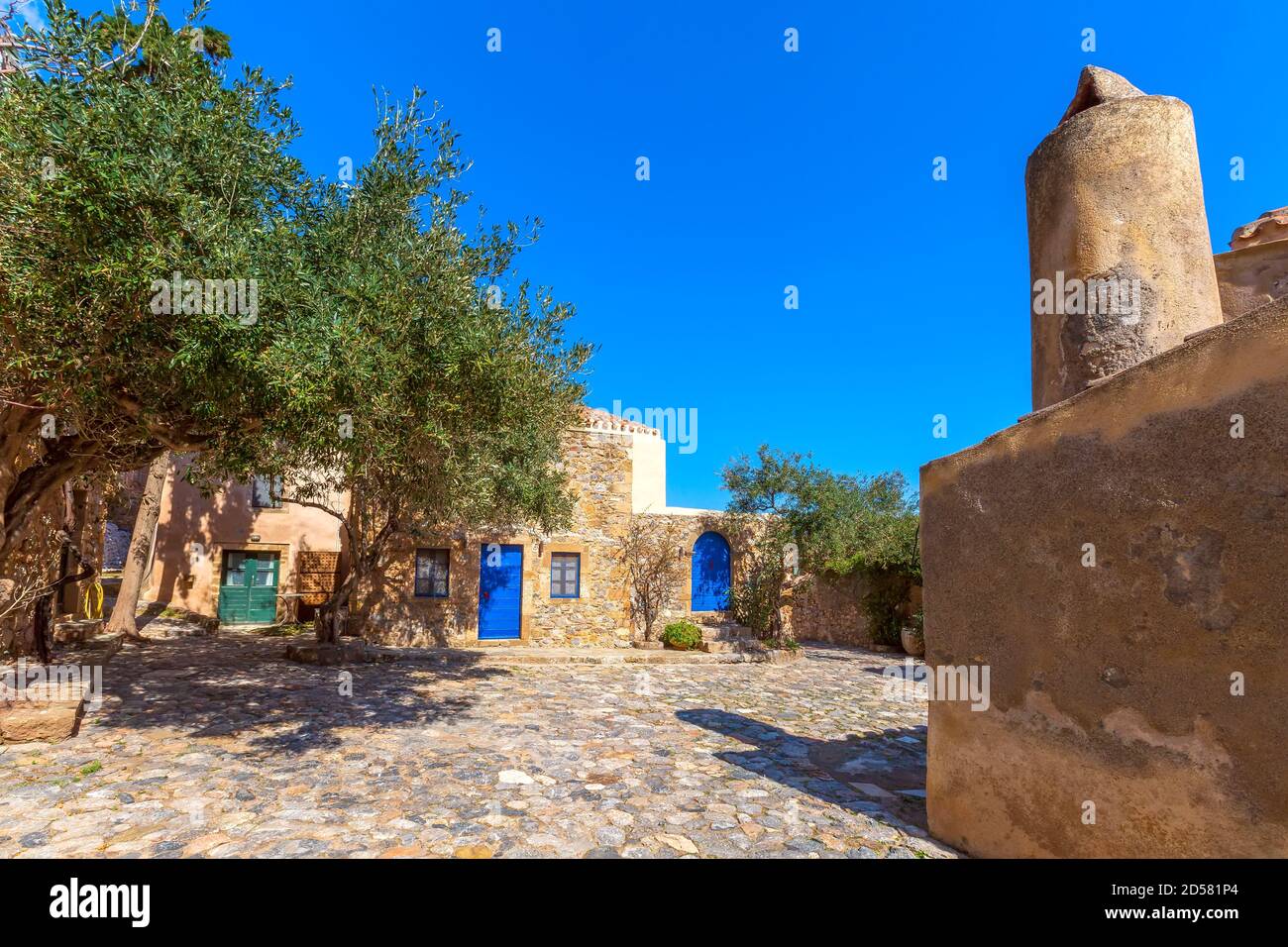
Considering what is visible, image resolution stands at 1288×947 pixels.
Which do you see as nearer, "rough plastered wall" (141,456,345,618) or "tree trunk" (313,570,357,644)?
"tree trunk" (313,570,357,644)

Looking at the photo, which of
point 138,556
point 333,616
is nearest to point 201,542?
point 138,556

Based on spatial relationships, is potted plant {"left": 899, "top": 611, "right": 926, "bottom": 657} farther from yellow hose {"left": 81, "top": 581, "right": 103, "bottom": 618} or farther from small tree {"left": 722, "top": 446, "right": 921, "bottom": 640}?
yellow hose {"left": 81, "top": 581, "right": 103, "bottom": 618}

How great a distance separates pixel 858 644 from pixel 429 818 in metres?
17.6

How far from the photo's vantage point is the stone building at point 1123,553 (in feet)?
10.8

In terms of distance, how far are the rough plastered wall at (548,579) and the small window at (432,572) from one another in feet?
0.51

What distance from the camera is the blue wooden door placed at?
1652cm

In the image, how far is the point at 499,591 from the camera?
1667 cm

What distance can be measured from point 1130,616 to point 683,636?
13.3 metres

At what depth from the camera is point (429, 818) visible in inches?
202

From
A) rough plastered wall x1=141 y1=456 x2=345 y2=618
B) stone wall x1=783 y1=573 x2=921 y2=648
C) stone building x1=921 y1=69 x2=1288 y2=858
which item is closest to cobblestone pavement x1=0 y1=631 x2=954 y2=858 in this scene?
stone building x1=921 y1=69 x2=1288 y2=858

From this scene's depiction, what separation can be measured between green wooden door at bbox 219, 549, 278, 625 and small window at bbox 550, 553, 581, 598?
1126 cm

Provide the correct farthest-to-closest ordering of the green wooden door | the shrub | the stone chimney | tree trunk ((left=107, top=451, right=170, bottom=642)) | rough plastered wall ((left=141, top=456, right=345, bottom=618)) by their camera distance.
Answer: the green wooden door
rough plastered wall ((left=141, top=456, right=345, bottom=618))
the shrub
tree trunk ((left=107, top=451, right=170, bottom=642))
the stone chimney

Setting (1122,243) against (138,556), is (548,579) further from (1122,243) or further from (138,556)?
(1122,243)
